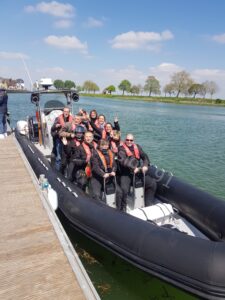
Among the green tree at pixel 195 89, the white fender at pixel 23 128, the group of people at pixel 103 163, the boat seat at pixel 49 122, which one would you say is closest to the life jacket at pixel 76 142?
the group of people at pixel 103 163

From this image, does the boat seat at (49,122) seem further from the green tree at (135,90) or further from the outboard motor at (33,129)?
the green tree at (135,90)

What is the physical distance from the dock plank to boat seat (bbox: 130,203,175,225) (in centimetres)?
131

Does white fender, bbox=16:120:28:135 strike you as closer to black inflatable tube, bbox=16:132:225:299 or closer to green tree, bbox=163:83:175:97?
black inflatable tube, bbox=16:132:225:299

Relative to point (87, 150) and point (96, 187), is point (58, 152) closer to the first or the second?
point (87, 150)

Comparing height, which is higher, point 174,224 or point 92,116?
point 92,116

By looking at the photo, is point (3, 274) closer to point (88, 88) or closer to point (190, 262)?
point (190, 262)

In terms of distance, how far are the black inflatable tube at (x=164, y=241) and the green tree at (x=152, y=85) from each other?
73.4 m

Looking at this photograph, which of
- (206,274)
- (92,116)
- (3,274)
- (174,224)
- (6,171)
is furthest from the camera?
(92,116)

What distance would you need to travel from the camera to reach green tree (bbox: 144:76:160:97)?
75.2 m

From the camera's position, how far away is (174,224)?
4191 mm

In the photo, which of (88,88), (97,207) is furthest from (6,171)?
(88,88)

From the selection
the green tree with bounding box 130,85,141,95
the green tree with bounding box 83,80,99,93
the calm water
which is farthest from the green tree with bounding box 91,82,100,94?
the calm water

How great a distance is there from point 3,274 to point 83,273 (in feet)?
2.29

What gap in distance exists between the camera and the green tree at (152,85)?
7519 cm
